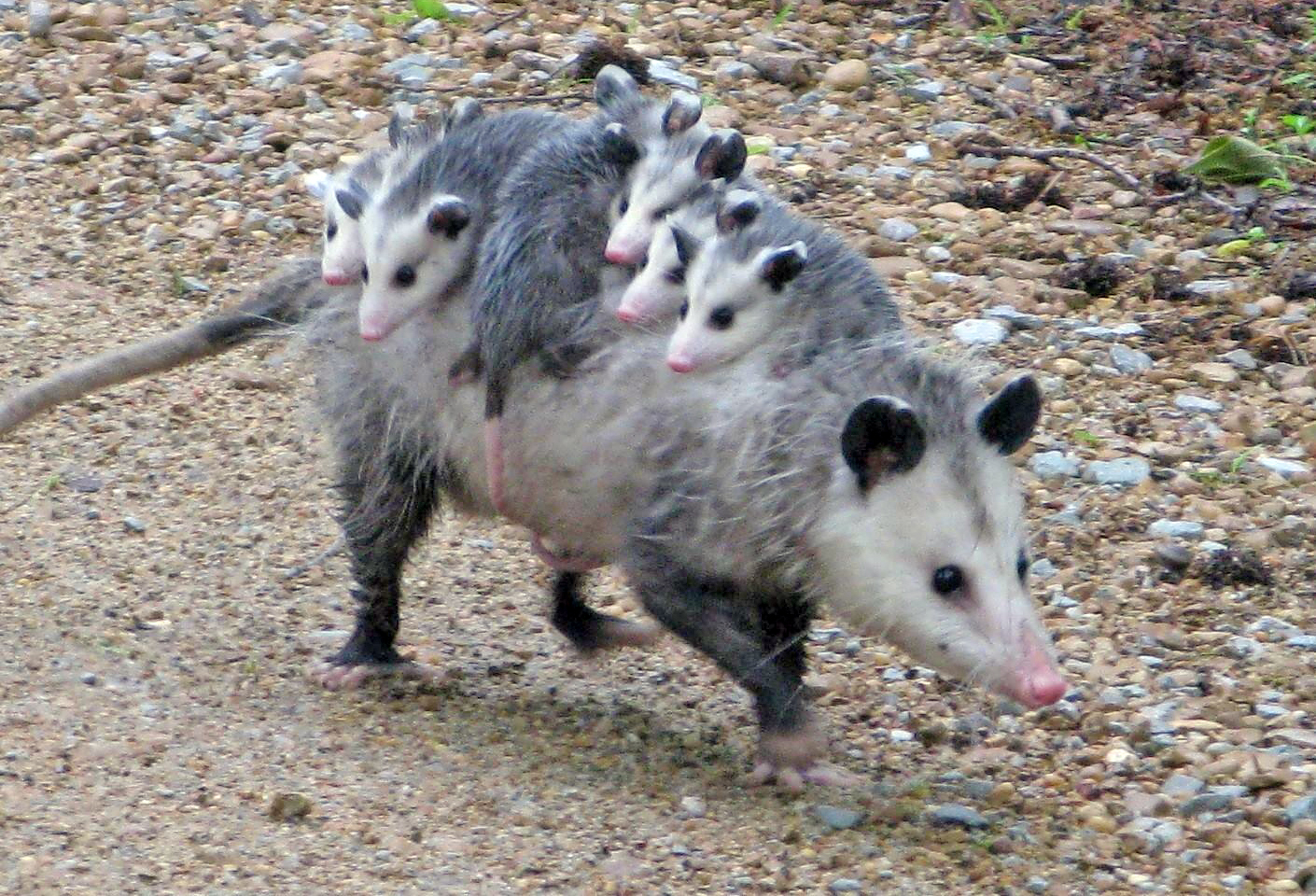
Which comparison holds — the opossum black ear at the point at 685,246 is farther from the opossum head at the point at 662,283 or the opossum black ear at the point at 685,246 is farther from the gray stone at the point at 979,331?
the gray stone at the point at 979,331

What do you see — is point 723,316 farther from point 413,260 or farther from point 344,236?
point 344,236

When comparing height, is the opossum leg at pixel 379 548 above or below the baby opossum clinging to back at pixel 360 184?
below

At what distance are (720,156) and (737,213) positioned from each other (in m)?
0.33

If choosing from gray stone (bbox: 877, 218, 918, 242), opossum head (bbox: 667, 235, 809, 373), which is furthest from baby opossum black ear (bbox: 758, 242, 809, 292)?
gray stone (bbox: 877, 218, 918, 242)

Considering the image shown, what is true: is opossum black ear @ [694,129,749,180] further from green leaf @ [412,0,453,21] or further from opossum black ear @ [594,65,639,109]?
green leaf @ [412,0,453,21]

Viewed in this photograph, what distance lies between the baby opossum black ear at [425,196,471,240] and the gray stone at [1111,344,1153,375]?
2.06 meters

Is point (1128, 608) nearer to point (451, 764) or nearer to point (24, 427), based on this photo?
point (451, 764)

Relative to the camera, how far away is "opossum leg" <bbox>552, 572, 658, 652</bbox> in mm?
4727

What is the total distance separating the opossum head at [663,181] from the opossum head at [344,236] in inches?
22.7

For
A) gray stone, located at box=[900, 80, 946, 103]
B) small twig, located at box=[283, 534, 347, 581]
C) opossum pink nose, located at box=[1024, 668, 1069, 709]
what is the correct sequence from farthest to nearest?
gray stone, located at box=[900, 80, 946, 103]
small twig, located at box=[283, 534, 347, 581]
opossum pink nose, located at box=[1024, 668, 1069, 709]

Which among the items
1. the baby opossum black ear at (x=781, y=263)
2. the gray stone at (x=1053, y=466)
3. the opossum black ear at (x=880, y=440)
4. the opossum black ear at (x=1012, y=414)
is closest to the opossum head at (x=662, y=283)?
the baby opossum black ear at (x=781, y=263)

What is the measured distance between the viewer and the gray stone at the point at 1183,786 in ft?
13.2

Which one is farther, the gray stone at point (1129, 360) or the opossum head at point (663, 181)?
the gray stone at point (1129, 360)

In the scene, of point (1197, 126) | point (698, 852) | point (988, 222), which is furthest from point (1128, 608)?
point (1197, 126)
